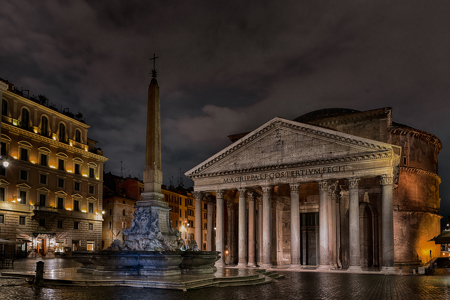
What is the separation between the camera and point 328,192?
32.3 metres

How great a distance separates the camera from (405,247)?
38.8m

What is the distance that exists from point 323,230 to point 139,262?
16.9m

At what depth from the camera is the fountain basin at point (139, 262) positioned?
1611cm

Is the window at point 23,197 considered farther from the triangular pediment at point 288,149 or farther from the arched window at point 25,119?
the triangular pediment at point 288,149

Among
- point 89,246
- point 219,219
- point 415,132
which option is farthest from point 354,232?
point 89,246

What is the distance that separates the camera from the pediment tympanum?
2973cm

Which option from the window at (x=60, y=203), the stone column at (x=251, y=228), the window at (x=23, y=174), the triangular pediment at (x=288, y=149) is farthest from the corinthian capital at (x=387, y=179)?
the window at (x=60, y=203)

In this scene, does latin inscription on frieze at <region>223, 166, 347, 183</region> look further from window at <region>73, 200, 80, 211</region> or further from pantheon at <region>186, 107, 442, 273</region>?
window at <region>73, 200, 80, 211</region>

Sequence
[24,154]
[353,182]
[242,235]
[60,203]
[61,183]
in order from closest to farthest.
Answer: [353,182], [242,235], [24,154], [60,203], [61,183]

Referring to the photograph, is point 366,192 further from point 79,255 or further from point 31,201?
point 31,201

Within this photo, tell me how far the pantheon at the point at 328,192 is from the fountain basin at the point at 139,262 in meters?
15.5

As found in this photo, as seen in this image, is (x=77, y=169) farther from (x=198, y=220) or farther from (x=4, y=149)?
(x=198, y=220)

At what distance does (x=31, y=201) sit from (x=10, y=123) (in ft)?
24.3

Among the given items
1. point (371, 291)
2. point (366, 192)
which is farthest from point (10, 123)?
point (371, 291)
